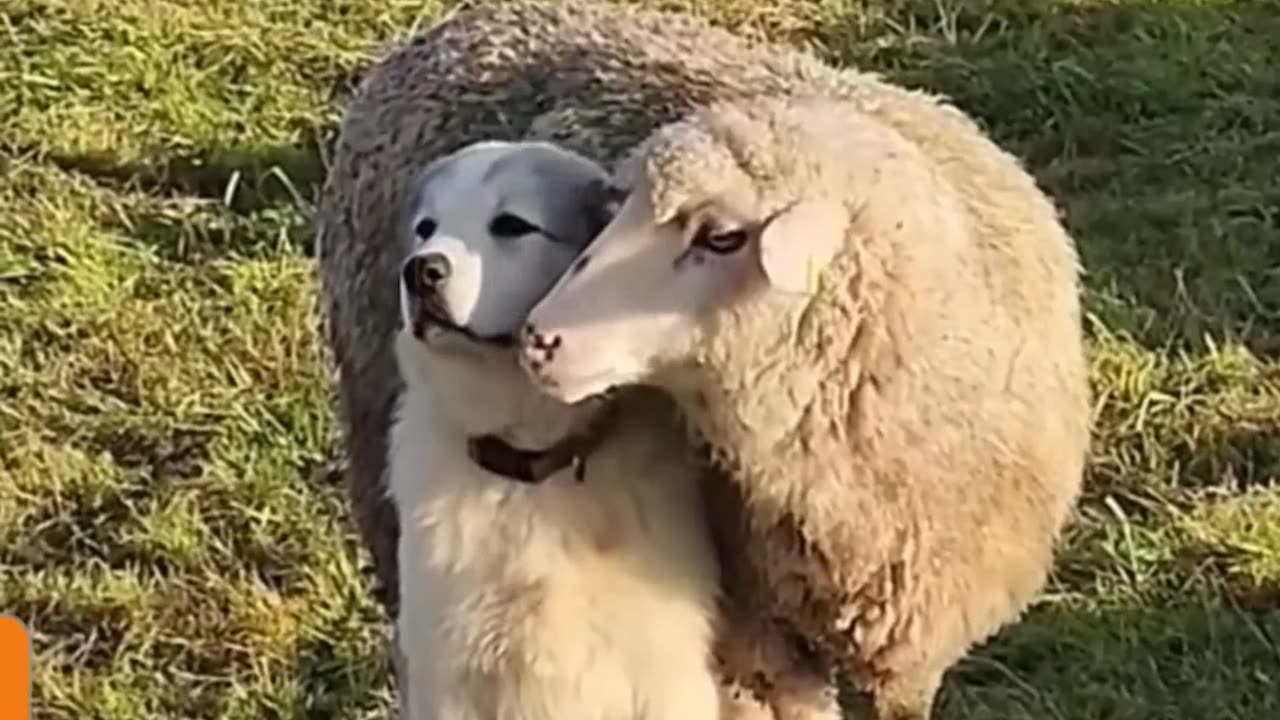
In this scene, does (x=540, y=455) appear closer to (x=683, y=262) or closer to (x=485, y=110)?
(x=683, y=262)

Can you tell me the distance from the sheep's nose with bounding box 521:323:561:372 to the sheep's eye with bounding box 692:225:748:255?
0.16 m

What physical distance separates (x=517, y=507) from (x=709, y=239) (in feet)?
1.38

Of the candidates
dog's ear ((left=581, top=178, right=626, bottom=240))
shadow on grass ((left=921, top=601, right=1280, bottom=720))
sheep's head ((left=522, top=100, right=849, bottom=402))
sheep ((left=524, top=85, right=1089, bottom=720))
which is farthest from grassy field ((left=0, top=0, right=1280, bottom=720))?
sheep's head ((left=522, top=100, right=849, bottom=402))

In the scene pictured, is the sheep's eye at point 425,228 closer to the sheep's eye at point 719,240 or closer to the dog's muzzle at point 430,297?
the dog's muzzle at point 430,297

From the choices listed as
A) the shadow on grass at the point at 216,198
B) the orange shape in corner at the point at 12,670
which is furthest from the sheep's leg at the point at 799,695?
the shadow on grass at the point at 216,198

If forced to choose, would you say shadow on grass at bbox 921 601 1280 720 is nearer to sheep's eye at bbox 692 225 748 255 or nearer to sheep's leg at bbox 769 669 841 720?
sheep's leg at bbox 769 669 841 720

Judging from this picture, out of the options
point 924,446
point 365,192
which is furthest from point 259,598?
point 924,446

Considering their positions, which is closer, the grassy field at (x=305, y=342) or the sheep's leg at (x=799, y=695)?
the sheep's leg at (x=799, y=695)

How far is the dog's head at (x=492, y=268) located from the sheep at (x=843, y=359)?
75 mm

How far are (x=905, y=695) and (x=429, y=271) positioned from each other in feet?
2.27

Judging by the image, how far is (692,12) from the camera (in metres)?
6.30

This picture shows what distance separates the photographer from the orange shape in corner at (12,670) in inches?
96.3

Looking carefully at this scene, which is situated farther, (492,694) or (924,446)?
(492,694)

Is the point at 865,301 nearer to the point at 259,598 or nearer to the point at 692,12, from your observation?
the point at 259,598
